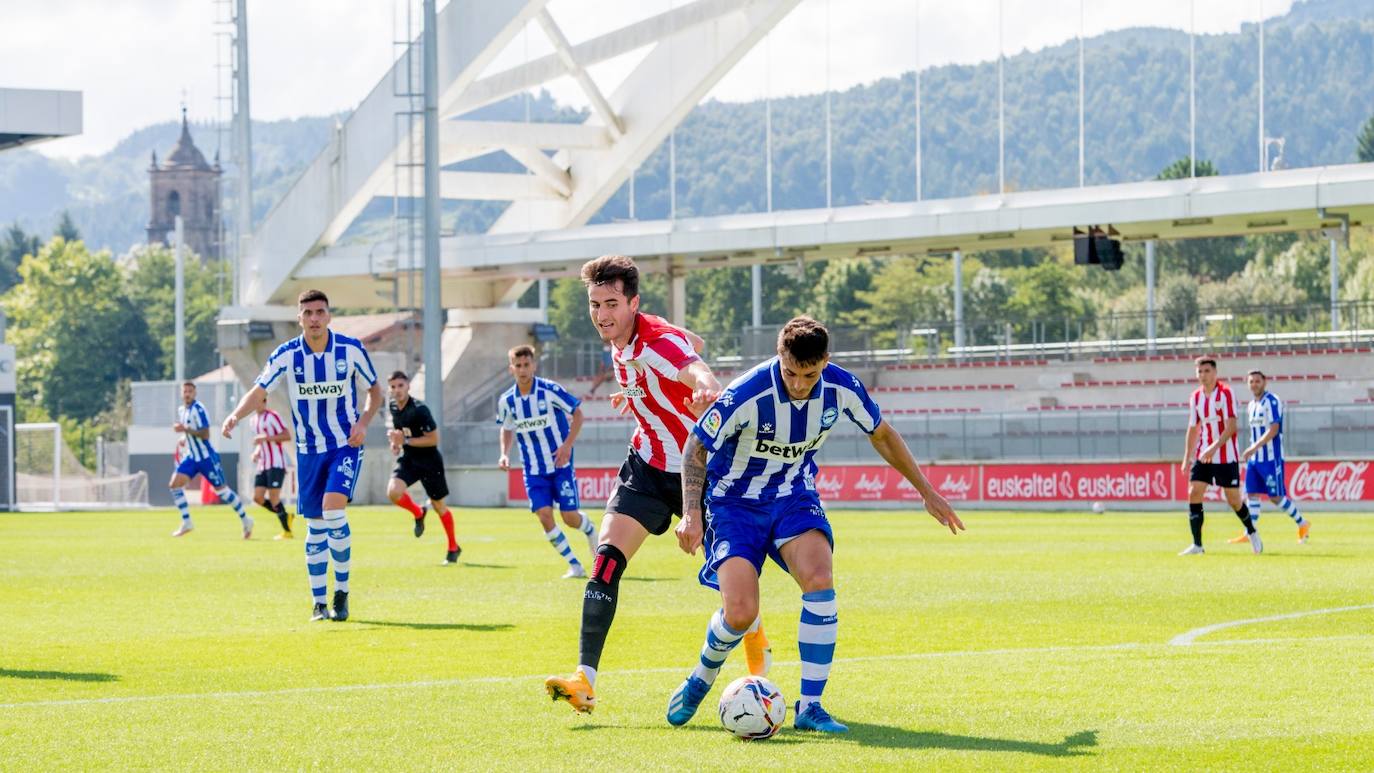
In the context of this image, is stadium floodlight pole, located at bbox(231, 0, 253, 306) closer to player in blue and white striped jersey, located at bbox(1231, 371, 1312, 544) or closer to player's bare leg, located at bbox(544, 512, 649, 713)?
player in blue and white striped jersey, located at bbox(1231, 371, 1312, 544)

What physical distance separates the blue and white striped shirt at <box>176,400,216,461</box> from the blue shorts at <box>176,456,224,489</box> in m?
0.06

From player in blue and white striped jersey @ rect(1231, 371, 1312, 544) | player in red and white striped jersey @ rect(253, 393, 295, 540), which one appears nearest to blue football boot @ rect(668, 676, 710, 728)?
player in blue and white striped jersey @ rect(1231, 371, 1312, 544)

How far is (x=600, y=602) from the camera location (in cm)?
823

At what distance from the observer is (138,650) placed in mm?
11188

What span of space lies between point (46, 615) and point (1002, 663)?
24.0 ft

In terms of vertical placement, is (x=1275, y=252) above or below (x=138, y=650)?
above

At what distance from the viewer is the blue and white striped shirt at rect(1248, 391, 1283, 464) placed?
22.2 meters

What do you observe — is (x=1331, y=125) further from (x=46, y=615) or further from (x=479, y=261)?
(x=46, y=615)

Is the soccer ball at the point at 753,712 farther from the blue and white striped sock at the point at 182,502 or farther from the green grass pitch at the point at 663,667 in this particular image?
the blue and white striped sock at the point at 182,502

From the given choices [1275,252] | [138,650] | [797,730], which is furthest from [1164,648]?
[1275,252]

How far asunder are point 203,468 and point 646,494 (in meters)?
20.7

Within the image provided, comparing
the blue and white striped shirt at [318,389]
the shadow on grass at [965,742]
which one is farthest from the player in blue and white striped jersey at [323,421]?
the shadow on grass at [965,742]

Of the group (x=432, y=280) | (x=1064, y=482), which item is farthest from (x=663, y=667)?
(x=432, y=280)

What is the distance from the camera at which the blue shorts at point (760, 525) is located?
25.6 feet
